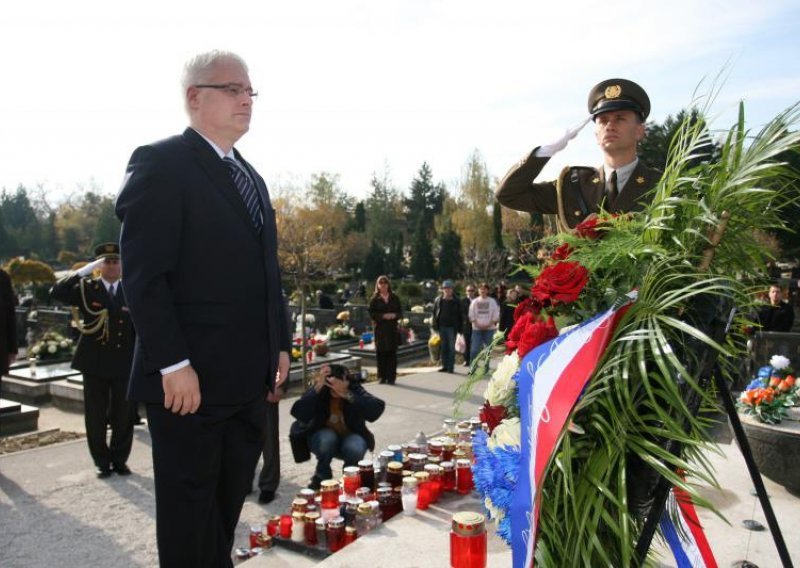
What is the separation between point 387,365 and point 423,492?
733 centimetres

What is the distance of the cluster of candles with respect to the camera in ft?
11.4

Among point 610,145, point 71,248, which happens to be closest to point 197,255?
point 610,145

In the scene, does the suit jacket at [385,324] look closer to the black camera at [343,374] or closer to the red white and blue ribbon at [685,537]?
the black camera at [343,374]

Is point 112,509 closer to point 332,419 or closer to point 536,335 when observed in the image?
point 332,419

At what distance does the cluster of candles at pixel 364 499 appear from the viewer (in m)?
3.48

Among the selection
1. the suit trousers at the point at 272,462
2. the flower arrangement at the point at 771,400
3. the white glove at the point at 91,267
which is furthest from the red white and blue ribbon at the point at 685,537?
the white glove at the point at 91,267

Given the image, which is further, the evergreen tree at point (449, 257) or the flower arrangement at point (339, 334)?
the evergreen tree at point (449, 257)

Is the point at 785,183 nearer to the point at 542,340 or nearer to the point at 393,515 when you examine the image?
the point at 542,340

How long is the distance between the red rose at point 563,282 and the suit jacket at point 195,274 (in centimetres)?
98

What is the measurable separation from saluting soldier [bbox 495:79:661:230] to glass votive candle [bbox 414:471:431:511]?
174 cm

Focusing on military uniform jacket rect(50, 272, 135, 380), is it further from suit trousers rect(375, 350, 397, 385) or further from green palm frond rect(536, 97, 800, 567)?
suit trousers rect(375, 350, 397, 385)

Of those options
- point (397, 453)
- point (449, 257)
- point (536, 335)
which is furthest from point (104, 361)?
point (449, 257)

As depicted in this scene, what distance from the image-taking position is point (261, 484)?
206 inches

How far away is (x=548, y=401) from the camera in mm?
1721
